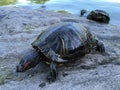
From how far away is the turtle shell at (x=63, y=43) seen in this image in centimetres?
582

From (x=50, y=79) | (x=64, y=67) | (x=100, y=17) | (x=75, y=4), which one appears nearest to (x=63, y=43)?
(x=64, y=67)

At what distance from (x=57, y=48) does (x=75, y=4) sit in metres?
7.14

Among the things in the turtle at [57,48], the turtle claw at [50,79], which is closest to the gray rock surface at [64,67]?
the turtle claw at [50,79]

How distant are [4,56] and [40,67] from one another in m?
1.04

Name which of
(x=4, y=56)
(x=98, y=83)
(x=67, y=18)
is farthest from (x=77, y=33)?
(x=67, y=18)

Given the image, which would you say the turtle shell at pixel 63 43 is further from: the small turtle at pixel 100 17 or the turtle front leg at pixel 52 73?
the small turtle at pixel 100 17

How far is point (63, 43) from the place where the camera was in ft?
19.3

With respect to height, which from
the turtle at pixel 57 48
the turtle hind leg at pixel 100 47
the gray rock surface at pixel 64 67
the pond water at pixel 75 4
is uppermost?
the turtle at pixel 57 48

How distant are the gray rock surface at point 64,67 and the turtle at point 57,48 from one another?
0.59ft

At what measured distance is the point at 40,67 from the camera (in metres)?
6.19

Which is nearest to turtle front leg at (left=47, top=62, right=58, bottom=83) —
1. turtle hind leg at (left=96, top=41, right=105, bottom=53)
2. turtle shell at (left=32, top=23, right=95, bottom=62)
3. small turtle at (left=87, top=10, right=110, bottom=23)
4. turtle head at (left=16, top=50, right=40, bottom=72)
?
turtle shell at (left=32, top=23, right=95, bottom=62)

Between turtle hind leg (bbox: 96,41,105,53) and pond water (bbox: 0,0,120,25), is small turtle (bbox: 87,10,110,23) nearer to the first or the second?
pond water (bbox: 0,0,120,25)

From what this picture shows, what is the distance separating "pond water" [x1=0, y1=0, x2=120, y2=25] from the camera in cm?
1174

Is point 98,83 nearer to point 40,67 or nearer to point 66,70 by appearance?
point 66,70
